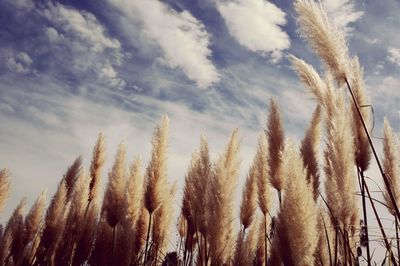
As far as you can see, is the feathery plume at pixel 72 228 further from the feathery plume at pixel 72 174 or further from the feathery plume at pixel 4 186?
the feathery plume at pixel 4 186

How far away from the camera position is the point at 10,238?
197 inches

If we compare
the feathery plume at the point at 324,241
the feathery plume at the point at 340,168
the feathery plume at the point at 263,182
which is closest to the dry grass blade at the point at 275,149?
the feathery plume at the point at 263,182

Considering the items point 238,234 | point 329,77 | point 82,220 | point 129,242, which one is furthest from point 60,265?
point 329,77

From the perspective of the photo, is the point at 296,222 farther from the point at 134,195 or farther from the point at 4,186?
the point at 4,186

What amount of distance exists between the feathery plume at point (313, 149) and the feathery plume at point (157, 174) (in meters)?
1.61

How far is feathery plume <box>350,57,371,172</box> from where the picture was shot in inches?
117

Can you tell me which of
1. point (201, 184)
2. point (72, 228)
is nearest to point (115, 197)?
point (72, 228)

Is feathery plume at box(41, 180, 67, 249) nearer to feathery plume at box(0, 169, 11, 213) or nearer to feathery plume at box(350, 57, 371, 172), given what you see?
feathery plume at box(0, 169, 11, 213)

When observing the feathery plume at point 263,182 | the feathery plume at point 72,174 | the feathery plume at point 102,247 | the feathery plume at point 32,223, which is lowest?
the feathery plume at point 102,247

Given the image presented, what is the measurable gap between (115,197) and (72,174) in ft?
7.05

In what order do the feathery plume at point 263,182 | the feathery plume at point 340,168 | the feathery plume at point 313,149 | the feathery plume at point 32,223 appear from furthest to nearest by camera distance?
the feathery plume at point 32,223 < the feathery plume at point 263,182 < the feathery plume at point 313,149 < the feathery plume at point 340,168

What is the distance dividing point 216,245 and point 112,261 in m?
1.59

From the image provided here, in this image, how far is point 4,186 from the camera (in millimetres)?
5871

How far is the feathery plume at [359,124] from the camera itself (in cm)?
296
